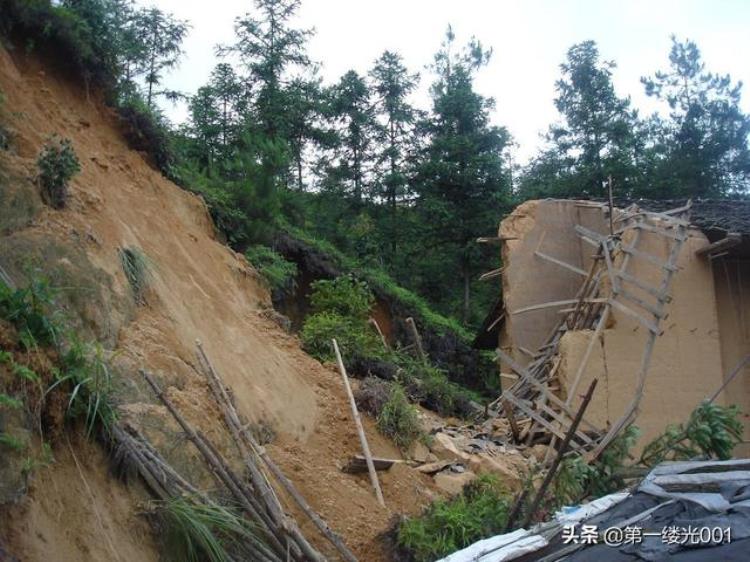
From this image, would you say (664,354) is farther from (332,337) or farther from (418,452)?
(332,337)

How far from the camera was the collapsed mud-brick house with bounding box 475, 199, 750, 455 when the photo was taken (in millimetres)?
9961

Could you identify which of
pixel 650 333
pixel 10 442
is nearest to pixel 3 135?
pixel 10 442

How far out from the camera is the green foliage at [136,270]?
711 centimetres

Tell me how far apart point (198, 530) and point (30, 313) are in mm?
1782

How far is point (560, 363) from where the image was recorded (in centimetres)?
1027

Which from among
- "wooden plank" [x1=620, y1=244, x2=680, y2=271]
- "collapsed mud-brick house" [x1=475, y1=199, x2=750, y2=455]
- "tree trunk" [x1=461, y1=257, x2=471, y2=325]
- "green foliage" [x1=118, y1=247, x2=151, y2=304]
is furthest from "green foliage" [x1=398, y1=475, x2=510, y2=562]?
"tree trunk" [x1=461, y1=257, x2=471, y2=325]

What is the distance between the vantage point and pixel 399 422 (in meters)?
8.72

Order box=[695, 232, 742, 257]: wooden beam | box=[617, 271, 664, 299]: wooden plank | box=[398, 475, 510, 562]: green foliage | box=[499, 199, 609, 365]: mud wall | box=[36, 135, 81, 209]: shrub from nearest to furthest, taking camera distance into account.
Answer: box=[398, 475, 510, 562]: green foliage < box=[36, 135, 81, 209]: shrub < box=[695, 232, 742, 257]: wooden beam < box=[617, 271, 664, 299]: wooden plank < box=[499, 199, 609, 365]: mud wall

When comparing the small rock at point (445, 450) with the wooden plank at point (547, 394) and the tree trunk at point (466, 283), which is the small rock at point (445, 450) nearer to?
the wooden plank at point (547, 394)

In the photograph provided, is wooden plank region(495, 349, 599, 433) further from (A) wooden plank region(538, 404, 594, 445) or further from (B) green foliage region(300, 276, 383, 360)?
(B) green foliage region(300, 276, 383, 360)

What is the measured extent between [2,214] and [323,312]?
6637mm

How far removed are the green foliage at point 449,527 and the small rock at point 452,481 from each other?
0.85m

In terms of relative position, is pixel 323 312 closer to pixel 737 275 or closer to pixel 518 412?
pixel 518 412

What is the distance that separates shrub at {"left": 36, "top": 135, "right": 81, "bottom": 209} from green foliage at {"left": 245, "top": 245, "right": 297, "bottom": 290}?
4498 millimetres
